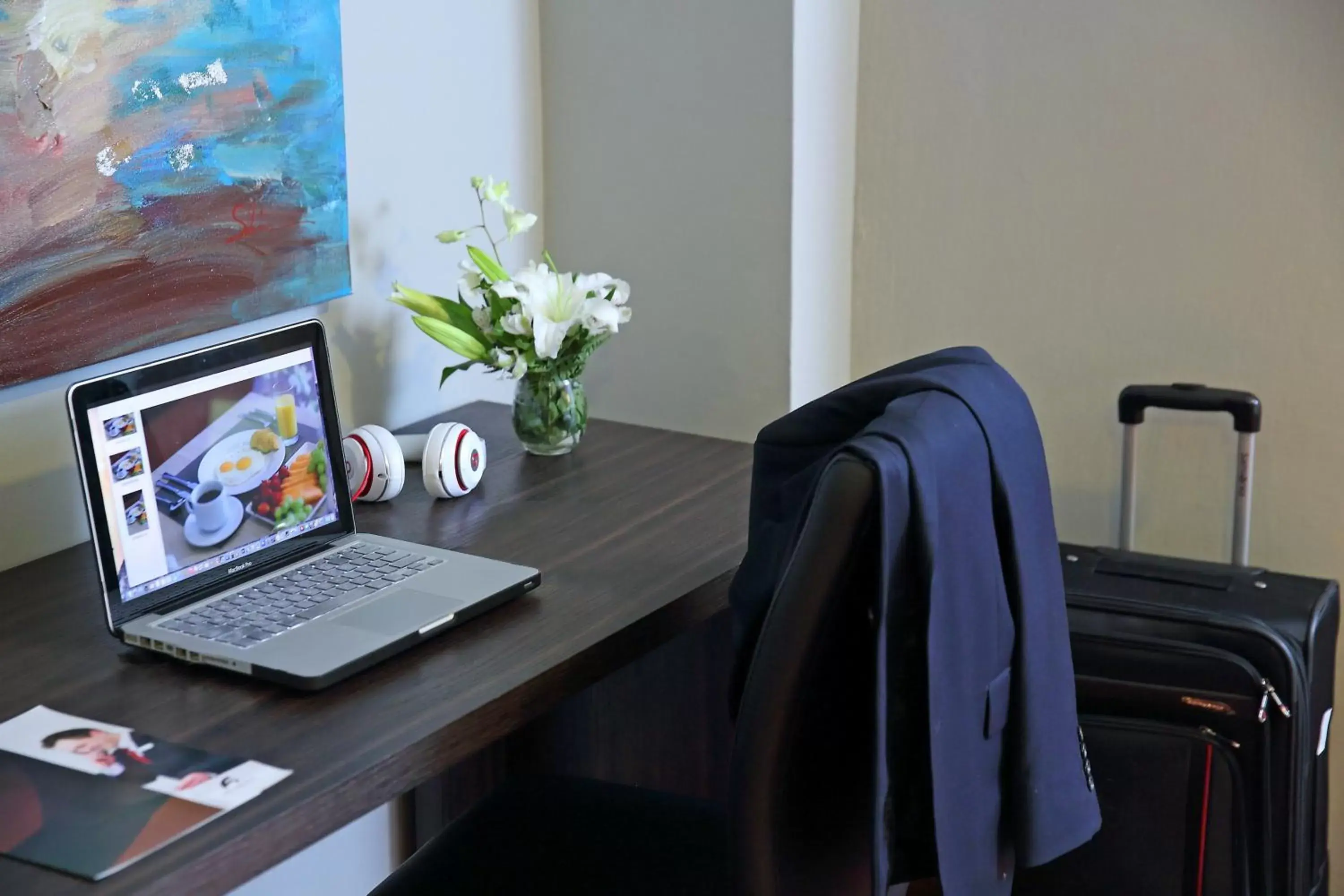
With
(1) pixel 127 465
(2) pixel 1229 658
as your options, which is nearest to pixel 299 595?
(1) pixel 127 465

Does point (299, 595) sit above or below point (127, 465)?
below

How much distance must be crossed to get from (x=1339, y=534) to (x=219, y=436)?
1.47 meters

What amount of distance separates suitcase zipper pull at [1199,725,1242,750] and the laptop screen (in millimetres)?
1041

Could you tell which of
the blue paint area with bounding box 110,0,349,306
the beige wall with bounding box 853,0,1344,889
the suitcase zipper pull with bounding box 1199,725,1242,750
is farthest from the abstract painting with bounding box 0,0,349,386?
the suitcase zipper pull with bounding box 1199,725,1242,750

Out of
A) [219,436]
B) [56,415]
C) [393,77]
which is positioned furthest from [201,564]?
[393,77]

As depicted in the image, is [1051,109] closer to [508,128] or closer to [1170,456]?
[1170,456]

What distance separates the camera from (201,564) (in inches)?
52.5

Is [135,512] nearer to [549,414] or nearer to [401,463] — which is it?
[401,463]

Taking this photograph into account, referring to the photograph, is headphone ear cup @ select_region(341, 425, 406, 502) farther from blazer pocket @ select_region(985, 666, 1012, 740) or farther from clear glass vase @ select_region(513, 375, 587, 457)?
blazer pocket @ select_region(985, 666, 1012, 740)

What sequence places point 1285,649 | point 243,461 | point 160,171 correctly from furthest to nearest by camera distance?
point 1285,649
point 160,171
point 243,461

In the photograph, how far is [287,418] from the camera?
55.9 inches

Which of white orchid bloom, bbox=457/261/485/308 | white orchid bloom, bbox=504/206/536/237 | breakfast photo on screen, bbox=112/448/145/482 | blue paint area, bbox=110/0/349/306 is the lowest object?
breakfast photo on screen, bbox=112/448/145/482

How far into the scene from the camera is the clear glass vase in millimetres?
1729
